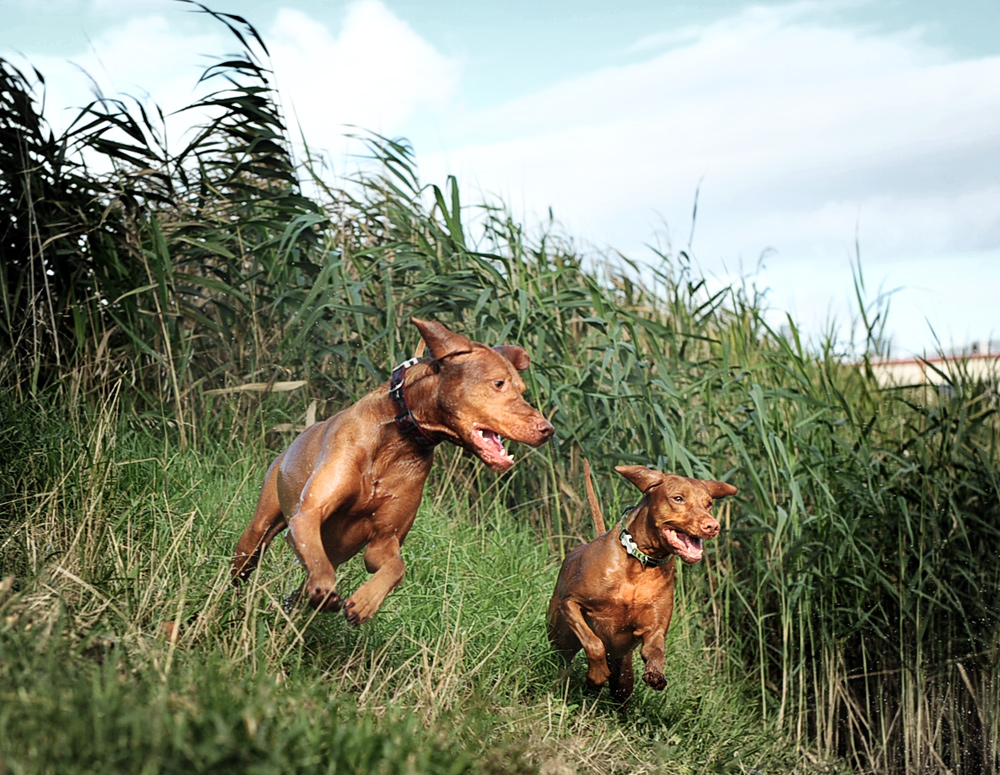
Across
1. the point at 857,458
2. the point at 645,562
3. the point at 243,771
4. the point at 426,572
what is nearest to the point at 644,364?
the point at 857,458

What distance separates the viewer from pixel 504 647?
3773 mm

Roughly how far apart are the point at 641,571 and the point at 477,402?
3.36 ft

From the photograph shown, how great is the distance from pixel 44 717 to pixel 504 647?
209 centimetres

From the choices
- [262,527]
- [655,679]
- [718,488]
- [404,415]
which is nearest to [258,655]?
[262,527]

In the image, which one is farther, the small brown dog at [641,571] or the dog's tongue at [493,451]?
the small brown dog at [641,571]

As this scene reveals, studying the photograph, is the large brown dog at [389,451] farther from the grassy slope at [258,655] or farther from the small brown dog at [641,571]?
the small brown dog at [641,571]

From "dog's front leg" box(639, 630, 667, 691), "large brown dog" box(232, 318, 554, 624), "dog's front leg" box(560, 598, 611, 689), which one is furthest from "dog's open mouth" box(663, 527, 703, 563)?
"large brown dog" box(232, 318, 554, 624)

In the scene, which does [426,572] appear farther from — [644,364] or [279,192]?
[279,192]

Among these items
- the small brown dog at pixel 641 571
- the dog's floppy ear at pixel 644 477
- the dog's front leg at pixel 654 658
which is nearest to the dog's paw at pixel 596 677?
the small brown dog at pixel 641 571

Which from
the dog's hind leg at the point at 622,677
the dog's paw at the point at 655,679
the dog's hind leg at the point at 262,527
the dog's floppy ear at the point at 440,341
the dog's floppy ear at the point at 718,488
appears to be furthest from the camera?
the dog's hind leg at the point at 622,677

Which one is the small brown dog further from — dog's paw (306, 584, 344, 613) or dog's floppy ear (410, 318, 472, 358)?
dog's paw (306, 584, 344, 613)

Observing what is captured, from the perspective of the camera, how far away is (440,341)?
2516 millimetres

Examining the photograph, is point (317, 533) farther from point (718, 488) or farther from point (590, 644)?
point (718, 488)

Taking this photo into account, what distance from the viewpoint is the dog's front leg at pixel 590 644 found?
3188mm
